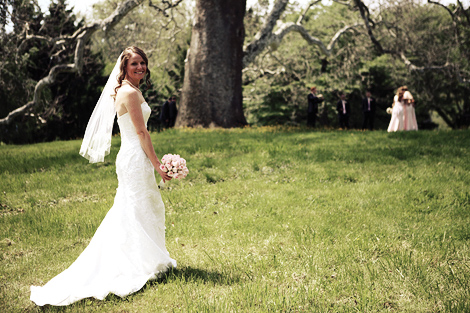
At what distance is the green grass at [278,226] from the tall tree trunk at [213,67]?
4.93m

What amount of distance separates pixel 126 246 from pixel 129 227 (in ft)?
0.66

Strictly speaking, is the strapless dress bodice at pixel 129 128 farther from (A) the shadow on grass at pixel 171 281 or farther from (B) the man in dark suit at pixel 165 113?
A: (B) the man in dark suit at pixel 165 113

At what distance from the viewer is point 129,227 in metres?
3.92

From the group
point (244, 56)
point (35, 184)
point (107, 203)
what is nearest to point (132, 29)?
point (244, 56)

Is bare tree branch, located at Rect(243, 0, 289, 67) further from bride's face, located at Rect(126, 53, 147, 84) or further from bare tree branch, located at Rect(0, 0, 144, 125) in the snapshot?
bride's face, located at Rect(126, 53, 147, 84)

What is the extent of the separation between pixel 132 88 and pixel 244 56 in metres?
14.7

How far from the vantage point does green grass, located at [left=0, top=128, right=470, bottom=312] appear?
3.65m

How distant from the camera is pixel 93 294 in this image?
144 inches

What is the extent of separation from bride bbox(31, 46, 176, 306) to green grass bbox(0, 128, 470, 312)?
183 millimetres

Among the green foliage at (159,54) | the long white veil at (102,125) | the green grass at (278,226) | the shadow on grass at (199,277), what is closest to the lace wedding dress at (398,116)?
the green grass at (278,226)

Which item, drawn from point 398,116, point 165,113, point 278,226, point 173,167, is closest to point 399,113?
point 398,116

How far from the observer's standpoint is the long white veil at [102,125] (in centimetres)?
441

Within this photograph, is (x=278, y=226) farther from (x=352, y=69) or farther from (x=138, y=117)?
(x=352, y=69)

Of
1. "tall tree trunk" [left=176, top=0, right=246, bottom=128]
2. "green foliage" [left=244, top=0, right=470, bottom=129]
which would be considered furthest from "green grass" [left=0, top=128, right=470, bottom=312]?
"green foliage" [left=244, top=0, right=470, bottom=129]
